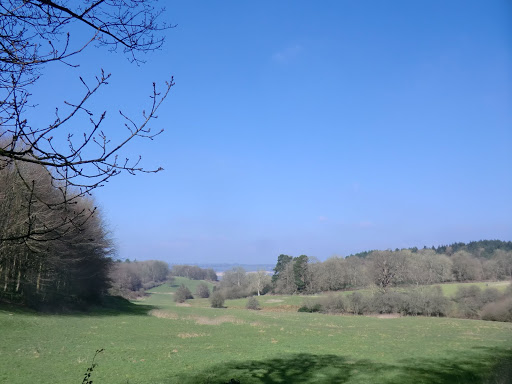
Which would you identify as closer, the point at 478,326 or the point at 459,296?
the point at 478,326

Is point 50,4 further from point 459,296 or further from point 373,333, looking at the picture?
point 459,296

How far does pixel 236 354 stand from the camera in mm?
19391

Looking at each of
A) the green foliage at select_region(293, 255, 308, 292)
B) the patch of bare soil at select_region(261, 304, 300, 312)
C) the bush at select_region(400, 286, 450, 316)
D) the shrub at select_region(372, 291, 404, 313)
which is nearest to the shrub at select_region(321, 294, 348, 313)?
the shrub at select_region(372, 291, 404, 313)

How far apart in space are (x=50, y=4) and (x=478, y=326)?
45.9 m

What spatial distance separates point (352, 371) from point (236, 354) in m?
6.46

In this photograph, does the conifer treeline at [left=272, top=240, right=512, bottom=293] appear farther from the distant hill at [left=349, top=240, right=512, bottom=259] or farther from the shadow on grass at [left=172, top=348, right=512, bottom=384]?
the shadow on grass at [left=172, top=348, right=512, bottom=384]

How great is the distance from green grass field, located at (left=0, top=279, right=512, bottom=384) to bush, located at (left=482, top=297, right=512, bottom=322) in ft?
44.3

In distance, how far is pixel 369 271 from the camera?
69.2m

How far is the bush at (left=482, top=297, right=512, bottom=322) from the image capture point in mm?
43750

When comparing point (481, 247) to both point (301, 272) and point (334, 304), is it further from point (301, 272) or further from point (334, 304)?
point (334, 304)

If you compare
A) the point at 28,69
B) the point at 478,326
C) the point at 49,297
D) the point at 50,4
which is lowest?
the point at 478,326

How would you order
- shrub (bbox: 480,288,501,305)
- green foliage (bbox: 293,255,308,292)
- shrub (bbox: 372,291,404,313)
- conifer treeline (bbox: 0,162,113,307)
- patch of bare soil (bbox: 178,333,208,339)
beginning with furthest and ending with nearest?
green foliage (bbox: 293,255,308,292) → shrub (bbox: 372,291,404,313) → shrub (bbox: 480,288,501,305) → patch of bare soil (bbox: 178,333,208,339) → conifer treeline (bbox: 0,162,113,307)

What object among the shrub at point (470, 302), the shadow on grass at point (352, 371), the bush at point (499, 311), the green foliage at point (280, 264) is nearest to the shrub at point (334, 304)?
the shrub at point (470, 302)

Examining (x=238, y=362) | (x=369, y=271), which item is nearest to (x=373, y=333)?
(x=238, y=362)
